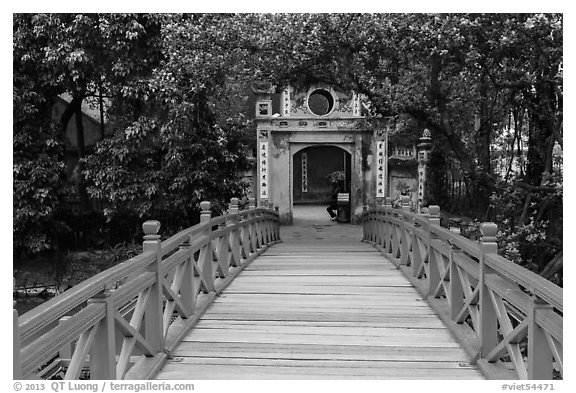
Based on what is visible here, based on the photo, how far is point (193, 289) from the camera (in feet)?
14.3

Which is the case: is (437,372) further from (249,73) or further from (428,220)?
(249,73)

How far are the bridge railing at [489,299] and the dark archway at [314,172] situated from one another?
569 inches

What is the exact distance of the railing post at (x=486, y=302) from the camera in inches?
126

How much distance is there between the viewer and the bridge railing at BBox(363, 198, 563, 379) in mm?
2410

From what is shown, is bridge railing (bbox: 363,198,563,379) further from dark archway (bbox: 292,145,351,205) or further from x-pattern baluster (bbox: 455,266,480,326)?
dark archway (bbox: 292,145,351,205)

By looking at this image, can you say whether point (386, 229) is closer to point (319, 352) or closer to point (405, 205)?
point (405, 205)

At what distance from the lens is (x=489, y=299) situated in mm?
3225

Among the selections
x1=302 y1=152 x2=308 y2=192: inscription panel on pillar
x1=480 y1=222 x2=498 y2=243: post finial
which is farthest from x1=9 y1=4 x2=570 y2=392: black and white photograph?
x1=302 y1=152 x2=308 y2=192: inscription panel on pillar

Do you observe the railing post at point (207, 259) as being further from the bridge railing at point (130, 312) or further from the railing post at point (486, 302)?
the railing post at point (486, 302)

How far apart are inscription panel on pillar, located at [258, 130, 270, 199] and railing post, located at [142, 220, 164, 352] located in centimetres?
1004

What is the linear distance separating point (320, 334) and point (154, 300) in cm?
118

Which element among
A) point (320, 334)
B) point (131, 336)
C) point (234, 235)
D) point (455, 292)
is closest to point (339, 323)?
point (320, 334)

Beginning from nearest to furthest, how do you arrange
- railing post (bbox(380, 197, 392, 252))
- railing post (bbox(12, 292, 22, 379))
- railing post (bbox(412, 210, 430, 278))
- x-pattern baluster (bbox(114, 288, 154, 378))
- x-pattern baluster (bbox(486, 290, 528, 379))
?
railing post (bbox(12, 292, 22, 379)) → x-pattern baluster (bbox(486, 290, 528, 379)) → x-pattern baluster (bbox(114, 288, 154, 378)) → railing post (bbox(412, 210, 430, 278)) → railing post (bbox(380, 197, 392, 252))

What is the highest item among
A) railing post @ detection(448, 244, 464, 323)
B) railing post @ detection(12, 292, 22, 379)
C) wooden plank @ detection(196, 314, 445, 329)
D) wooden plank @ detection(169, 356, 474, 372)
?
railing post @ detection(12, 292, 22, 379)
